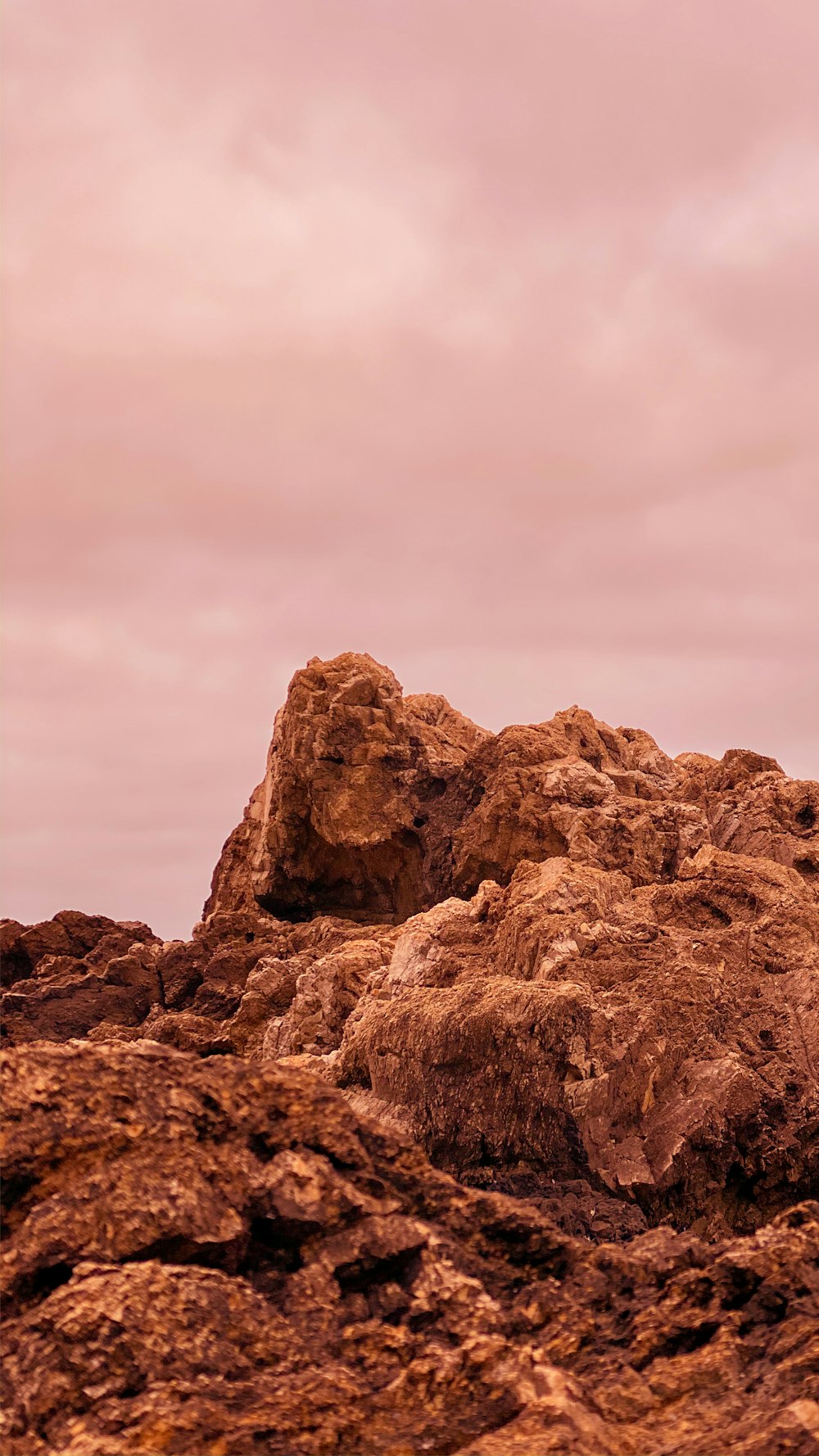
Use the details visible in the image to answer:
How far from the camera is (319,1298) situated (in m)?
13.3

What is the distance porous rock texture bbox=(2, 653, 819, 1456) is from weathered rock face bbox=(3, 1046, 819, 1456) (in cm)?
3

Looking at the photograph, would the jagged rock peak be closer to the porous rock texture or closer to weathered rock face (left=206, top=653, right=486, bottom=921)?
weathered rock face (left=206, top=653, right=486, bottom=921)

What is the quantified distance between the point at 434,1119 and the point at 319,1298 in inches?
773

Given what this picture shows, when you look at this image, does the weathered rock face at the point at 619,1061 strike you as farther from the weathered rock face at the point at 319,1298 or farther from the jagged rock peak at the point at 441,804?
the jagged rock peak at the point at 441,804

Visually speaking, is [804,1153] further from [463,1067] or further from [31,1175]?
[31,1175]

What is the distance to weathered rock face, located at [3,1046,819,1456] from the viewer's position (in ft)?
39.0

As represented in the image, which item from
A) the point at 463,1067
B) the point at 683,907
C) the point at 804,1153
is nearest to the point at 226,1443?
the point at 463,1067

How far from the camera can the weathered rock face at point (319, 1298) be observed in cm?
1188

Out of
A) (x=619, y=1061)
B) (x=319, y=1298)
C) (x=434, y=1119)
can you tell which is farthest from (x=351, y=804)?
(x=319, y=1298)

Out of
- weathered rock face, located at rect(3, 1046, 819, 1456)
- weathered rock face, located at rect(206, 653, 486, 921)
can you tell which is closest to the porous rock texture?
weathered rock face, located at rect(3, 1046, 819, 1456)

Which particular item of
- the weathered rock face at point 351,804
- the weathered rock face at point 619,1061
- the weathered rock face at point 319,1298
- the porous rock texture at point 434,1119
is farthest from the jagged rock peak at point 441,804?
the weathered rock face at point 319,1298

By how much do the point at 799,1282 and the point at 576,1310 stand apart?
7.11 ft

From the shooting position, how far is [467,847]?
6388cm

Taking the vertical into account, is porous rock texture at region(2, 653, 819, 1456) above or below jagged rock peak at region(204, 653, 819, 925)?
below
